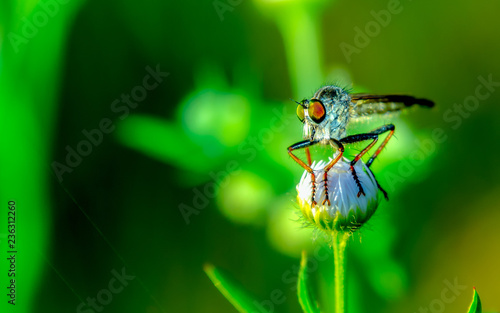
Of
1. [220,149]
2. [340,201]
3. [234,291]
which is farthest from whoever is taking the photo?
[220,149]

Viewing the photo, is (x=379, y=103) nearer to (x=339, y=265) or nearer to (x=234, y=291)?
(x=339, y=265)

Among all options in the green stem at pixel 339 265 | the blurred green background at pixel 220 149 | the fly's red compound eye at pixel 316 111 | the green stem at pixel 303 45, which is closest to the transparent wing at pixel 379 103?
the fly's red compound eye at pixel 316 111

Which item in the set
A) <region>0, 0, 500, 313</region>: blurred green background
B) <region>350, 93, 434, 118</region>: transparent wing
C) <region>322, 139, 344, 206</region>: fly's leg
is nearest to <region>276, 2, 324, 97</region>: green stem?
<region>0, 0, 500, 313</region>: blurred green background

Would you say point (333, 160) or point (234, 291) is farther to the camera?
point (333, 160)

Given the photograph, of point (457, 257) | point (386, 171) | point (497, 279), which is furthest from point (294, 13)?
point (497, 279)

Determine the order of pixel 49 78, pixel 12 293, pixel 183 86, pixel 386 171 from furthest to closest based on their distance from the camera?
pixel 183 86, pixel 49 78, pixel 386 171, pixel 12 293

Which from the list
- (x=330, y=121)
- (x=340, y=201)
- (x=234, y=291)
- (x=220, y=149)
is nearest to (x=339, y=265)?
(x=340, y=201)

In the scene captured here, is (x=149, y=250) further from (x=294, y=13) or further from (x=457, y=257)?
(x=457, y=257)
